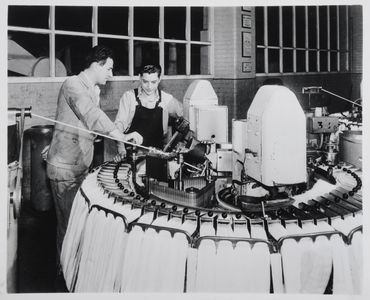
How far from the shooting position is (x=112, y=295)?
117cm

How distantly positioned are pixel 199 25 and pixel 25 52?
2.02 meters

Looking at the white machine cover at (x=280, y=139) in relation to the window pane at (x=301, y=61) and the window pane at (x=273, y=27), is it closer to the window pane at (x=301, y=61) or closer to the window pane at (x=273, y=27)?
the window pane at (x=273, y=27)

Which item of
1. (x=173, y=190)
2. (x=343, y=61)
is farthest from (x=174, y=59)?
(x=343, y=61)

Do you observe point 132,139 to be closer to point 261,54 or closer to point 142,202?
point 142,202

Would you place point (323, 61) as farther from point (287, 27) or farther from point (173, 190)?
point (173, 190)

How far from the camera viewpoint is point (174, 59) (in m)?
4.07

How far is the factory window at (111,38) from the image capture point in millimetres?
2838

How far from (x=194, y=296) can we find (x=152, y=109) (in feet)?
5.06

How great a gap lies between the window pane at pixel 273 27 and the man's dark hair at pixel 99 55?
11.5ft

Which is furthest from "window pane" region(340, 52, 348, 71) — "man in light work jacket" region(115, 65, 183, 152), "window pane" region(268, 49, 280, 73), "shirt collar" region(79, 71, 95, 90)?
"shirt collar" region(79, 71, 95, 90)

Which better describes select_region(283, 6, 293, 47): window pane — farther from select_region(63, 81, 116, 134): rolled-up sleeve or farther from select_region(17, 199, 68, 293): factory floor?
select_region(63, 81, 116, 134): rolled-up sleeve

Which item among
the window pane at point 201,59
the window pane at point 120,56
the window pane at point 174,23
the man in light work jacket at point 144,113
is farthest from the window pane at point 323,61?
the man in light work jacket at point 144,113

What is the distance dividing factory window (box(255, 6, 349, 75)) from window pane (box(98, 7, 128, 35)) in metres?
1.82

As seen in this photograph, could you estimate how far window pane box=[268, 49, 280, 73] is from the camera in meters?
5.09
